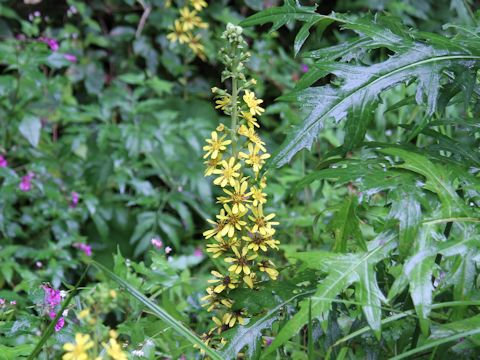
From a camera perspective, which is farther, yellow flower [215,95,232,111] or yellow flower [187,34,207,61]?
yellow flower [187,34,207,61]

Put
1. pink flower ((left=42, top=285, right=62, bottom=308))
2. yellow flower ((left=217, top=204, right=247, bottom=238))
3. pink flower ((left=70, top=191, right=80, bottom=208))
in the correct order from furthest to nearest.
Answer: pink flower ((left=70, top=191, right=80, bottom=208))
pink flower ((left=42, top=285, right=62, bottom=308))
yellow flower ((left=217, top=204, right=247, bottom=238))

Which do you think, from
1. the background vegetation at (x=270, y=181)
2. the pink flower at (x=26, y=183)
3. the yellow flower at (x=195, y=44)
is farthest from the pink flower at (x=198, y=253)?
the yellow flower at (x=195, y=44)

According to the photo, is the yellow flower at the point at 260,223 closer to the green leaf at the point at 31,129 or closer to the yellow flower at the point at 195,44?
the green leaf at the point at 31,129

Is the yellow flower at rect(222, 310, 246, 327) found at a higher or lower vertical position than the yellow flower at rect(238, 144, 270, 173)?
lower

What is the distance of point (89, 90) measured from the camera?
348cm

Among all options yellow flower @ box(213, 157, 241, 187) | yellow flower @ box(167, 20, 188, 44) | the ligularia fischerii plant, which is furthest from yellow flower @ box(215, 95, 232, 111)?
yellow flower @ box(167, 20, 188, 44)

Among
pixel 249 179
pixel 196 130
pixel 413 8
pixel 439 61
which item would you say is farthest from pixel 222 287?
pixel 413 8

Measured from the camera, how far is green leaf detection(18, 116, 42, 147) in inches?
109

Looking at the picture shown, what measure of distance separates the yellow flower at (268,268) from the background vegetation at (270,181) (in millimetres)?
29

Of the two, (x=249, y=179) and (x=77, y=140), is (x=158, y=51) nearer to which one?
(x=77, y=140)

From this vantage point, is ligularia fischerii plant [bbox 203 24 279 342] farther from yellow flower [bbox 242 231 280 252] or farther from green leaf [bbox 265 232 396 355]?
green leaf [bbox 265 232 396 355]

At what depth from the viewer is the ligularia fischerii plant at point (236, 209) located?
134 centimetres

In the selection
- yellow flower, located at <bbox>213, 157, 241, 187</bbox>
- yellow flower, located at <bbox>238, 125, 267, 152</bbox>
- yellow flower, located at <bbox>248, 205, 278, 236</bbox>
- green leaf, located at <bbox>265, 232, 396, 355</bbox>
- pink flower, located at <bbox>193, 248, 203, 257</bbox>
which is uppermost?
yellow flower, located at <bbox>238, 125, 267, 152</bbox>

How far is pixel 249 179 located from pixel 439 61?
429 millimetres
